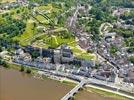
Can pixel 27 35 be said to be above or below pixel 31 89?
above

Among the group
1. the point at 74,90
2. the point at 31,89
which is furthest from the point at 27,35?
the point at 74,90

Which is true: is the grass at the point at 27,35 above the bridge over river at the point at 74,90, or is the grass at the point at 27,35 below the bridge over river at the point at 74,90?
above

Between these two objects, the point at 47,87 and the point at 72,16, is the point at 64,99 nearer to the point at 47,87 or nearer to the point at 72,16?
the point at 47,87

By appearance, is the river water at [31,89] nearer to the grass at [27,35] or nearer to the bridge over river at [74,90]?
the bridge over river at [74,90]

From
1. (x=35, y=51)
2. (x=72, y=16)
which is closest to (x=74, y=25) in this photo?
(x=72, y=16)

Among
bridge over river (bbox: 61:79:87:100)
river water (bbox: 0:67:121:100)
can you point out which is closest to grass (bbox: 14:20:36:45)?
river water (bbox: 0:67:121:100)

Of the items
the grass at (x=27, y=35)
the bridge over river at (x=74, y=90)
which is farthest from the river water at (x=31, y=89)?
the grass at (x=27, y=35)

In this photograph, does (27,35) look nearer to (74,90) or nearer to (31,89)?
(31,89)

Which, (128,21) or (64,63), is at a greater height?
(128,21)

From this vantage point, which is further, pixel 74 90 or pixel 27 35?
pixel 27 35
